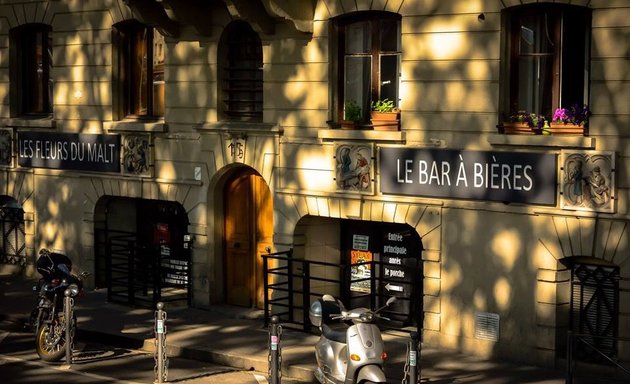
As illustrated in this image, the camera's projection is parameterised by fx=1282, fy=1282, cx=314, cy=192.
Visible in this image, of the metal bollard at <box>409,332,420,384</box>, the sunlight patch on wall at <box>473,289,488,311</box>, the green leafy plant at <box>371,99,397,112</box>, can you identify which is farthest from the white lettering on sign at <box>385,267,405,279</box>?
the metal bollard at <box>409,332,420,384</box>

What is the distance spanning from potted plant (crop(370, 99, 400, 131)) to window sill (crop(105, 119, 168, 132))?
15.7ft

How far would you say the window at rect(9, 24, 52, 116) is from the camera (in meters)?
26.0

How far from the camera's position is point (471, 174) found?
1877cm

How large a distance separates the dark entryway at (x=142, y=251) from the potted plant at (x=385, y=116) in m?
4.82

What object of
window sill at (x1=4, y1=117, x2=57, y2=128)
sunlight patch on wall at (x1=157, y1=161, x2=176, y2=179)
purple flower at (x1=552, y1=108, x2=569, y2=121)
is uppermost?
purple flower at (x1=552, y1=108, x2=569, y2=121)

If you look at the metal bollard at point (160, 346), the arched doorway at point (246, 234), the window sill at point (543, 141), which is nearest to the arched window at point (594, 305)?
the window sill at point (543, 141)

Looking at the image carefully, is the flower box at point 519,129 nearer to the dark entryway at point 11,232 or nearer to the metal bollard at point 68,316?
the metal bollard at point 68,316

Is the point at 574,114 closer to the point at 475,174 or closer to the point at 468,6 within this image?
the point at 475,174

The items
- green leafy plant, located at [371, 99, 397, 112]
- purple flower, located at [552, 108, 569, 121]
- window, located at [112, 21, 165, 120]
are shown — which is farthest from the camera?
window, located at [112, 21, 165, 120]

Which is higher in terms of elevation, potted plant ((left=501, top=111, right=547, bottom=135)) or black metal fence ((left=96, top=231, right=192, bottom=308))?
potted plant ((left=501, top=111, right=547, bottom=135))

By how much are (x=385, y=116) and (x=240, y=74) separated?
141 inches

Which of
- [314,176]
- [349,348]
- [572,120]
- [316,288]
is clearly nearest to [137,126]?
[314,176]

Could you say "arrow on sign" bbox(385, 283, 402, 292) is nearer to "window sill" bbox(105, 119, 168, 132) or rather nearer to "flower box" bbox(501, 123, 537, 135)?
"flower box" bbox(501, 123, 537, 135)

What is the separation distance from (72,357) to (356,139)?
5.48 metres
